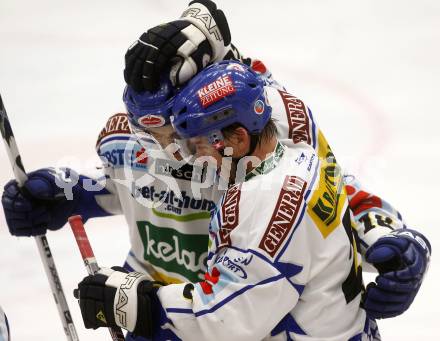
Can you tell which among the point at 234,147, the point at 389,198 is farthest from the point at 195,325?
the point at 389,198

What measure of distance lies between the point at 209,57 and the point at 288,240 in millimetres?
506

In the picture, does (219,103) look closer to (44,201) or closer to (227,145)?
(227,145)

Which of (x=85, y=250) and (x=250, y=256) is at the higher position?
(x=85, y=250)

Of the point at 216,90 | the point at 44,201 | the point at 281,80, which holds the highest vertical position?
the point at 281,80

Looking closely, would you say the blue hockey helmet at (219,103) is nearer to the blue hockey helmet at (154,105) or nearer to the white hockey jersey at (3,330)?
the blue hockey helmet at (154,105)

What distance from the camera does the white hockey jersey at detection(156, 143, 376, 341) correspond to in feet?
5.99

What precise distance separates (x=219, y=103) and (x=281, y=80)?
234 centimetres

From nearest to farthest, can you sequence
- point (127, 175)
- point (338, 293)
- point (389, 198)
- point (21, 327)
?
point (338, 293) < point (127, 175) < point (21, 327) < point (389, 198)

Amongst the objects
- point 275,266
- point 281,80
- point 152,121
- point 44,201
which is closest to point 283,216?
point 275,266

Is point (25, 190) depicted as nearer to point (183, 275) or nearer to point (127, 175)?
point (127, 175)

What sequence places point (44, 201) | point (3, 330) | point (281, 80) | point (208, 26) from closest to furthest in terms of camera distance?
1. point (3, 330)
2. point (208, 26)
3. point (44, 201)
4. point (281, 80)

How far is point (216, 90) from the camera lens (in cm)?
186

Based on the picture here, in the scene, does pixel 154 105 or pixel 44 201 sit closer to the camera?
pixel 154 105

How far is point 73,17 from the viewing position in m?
4.44
